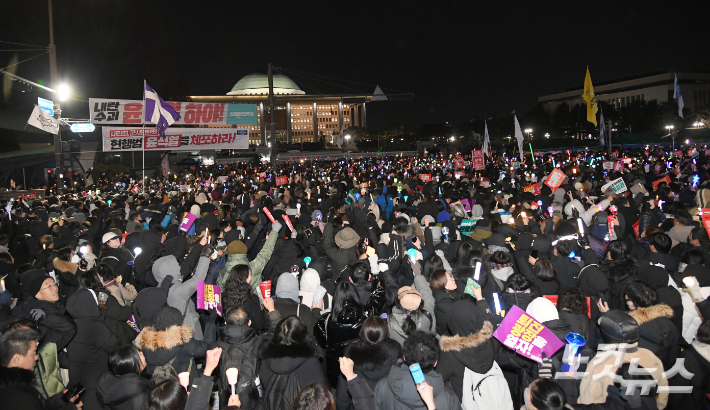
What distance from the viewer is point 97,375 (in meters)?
3.95

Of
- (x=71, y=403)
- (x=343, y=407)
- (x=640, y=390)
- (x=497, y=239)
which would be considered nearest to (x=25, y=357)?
(x=71, y=403)

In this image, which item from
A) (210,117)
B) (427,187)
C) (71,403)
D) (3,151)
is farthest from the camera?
(3,151)

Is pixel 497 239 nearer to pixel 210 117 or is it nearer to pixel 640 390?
pixel 640 390

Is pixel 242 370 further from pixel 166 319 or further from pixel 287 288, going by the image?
pixel 287 288

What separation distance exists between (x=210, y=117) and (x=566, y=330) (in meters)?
21.9

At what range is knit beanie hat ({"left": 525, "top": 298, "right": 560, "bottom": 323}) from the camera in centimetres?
378

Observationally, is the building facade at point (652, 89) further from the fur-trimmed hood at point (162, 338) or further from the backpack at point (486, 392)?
the fur-trimmed hood at point (162, 338)

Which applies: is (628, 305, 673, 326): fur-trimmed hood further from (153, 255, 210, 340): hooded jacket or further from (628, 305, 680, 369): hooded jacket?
(153, 255, 210, 340): hooded jacket

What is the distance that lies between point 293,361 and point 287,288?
152 centimetres

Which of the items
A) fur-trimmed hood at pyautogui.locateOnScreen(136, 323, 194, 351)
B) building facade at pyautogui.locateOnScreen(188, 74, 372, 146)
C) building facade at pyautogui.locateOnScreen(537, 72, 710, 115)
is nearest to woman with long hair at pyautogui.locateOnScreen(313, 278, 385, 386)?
fur-trimmed hood at pyautogui.locateOnScreen(136, 323, 194, 351)

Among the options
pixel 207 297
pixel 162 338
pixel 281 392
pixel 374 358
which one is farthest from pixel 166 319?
pixel 374 358

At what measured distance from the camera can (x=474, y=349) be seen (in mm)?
3268

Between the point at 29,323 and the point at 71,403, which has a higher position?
the point at 29,323

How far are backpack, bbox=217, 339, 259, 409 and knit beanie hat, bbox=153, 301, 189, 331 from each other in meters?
0.40
